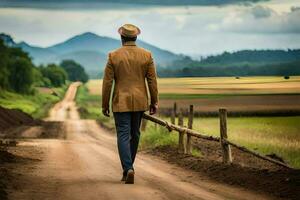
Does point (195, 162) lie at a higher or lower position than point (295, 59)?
lower

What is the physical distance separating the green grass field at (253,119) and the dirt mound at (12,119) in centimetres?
A: 1059

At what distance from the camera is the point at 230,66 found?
3322 cm

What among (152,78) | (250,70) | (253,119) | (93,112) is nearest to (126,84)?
(152,78)

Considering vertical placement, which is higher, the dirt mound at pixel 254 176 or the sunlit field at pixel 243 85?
the sunlit field at pixel 243 85

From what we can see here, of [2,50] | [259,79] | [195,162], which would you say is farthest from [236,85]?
[2,50]

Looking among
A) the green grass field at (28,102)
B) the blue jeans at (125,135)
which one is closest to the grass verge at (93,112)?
the green grass field at (28,102)

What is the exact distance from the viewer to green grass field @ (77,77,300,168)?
68.1ft

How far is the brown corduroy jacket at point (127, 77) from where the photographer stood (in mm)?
11094

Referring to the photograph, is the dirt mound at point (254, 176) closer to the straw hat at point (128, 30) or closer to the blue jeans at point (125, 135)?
the blue jeans at point (125, 135)

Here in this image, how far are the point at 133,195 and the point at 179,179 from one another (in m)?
2.78

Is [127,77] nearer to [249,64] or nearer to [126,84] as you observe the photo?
[126,84]

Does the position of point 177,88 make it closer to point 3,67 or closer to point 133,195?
point 133,195

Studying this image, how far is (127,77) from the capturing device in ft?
36.6

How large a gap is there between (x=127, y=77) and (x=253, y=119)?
20.0 m
